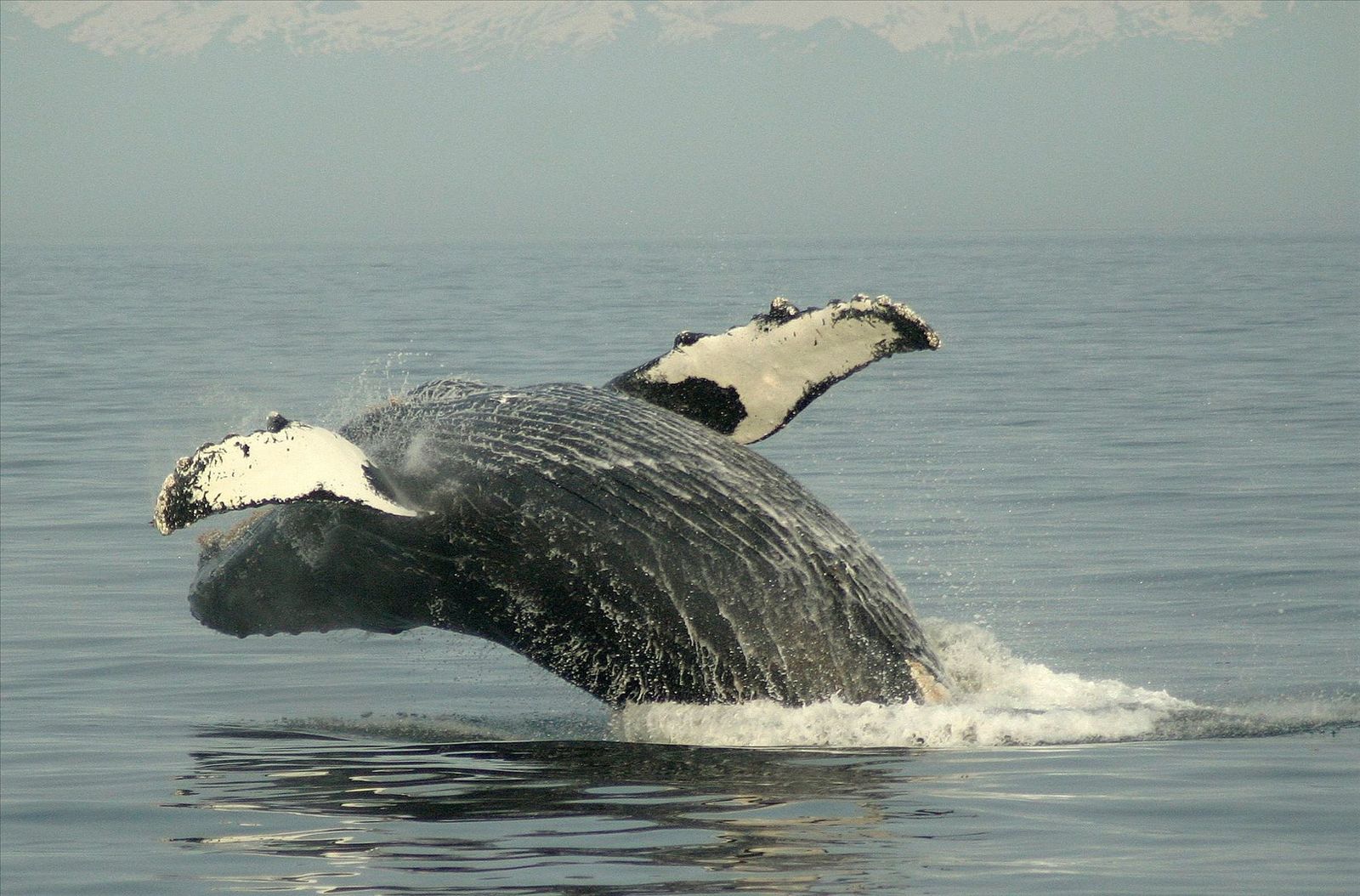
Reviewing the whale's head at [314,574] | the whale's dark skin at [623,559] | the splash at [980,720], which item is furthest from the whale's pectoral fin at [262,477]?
the splash at [980,720]

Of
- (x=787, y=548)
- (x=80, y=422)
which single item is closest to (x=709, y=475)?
(x=787, y=548)

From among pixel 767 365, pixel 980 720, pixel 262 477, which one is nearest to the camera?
pixel 262 477

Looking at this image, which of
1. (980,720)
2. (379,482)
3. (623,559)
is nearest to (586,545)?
(623,559)

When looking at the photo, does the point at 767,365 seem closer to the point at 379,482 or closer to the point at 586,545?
the point at 586,545

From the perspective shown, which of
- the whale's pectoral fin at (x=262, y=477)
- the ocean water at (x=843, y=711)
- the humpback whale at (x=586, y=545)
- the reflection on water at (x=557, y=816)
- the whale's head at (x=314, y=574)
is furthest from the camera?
the whale's head at (x=314, y=574)

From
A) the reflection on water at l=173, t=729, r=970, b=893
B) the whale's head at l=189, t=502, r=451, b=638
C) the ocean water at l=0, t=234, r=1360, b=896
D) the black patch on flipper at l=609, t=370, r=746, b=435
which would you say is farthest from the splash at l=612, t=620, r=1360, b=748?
the black patch on flipper at l=609, t=370, r=746, b=435

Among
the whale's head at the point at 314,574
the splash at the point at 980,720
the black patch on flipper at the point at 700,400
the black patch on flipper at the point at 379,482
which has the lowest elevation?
the splash at the point at 980,720

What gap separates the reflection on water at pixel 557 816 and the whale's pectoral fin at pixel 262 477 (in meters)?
1.30

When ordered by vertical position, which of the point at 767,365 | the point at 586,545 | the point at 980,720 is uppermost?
the point at 767,365

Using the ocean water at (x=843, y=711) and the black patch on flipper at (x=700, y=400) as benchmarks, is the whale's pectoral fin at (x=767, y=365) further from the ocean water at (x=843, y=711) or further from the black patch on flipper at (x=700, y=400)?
the ocean water at (x=843, y=711)

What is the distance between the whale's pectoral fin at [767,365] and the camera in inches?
387

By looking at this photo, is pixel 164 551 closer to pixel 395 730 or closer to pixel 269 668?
pixel 269 668

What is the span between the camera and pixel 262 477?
26.8ft

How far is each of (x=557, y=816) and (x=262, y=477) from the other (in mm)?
2008
